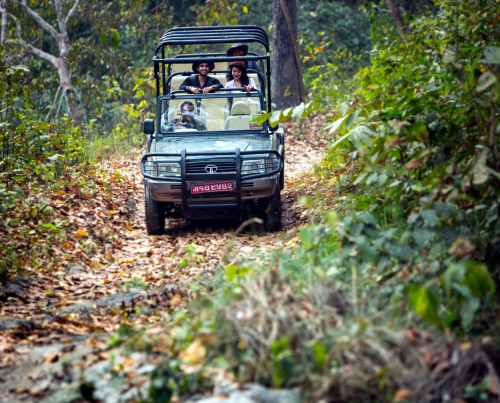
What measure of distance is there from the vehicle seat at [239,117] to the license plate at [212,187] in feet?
4.38

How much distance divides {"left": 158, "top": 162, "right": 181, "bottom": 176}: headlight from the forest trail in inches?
31.5

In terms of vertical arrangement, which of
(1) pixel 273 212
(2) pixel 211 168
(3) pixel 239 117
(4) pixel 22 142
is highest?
(3) pixel 239 117

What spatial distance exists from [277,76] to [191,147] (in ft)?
29.1

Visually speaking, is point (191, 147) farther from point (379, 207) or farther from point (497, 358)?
point (497, 358)

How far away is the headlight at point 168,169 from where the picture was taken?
7.88 meters

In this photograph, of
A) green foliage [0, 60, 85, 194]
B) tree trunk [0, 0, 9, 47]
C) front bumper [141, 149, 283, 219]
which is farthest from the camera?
tree trunk [0, 0, 9, 47]

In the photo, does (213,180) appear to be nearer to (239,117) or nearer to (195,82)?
(239,117)

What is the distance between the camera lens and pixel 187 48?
795 inches

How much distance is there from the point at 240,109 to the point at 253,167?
4.40 ft

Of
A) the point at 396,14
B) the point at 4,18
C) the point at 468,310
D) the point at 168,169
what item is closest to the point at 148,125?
the point at 168,169

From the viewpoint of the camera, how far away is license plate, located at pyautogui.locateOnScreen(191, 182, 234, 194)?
7801mm

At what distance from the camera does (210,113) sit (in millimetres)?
8977

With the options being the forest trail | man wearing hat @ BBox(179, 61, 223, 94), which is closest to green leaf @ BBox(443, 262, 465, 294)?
the forest trail

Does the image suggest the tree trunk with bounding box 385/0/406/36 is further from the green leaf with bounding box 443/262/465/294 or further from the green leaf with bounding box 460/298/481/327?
the green leaf with bounding box 443/262/465/294
